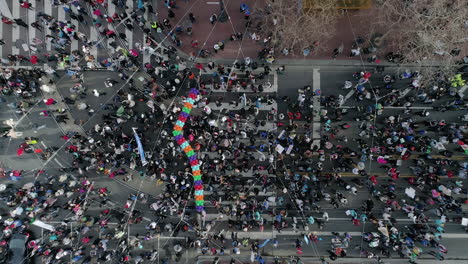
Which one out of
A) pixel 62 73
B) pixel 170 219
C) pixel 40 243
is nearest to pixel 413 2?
pixel 170 219

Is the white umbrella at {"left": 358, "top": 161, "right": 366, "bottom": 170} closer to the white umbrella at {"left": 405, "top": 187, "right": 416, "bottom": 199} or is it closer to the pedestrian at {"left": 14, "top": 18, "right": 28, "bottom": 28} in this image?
the white umbrella at {"left": 405, "top": 187, "right": 416, "bottom": 199}

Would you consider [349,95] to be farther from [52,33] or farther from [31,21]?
[31,21]

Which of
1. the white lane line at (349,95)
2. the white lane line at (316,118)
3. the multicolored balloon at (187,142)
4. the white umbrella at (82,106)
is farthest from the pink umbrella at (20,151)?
the white lane line at (349,95)

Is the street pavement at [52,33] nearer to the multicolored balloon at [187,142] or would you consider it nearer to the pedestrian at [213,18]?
the pedestrian at [213,18]

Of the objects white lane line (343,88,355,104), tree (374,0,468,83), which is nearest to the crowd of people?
white lane line (343,88,355,104)

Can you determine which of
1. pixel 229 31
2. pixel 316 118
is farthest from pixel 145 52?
pixel 316 118

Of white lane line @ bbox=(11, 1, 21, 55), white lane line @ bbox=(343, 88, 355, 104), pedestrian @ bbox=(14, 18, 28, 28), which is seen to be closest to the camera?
pedestrian @ bbox=(14, 18, 28, 28)

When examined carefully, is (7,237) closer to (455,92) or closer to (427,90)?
(427,90)
